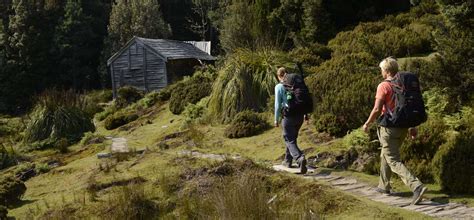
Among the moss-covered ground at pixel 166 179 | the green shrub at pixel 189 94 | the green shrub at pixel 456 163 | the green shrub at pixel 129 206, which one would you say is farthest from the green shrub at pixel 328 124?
the green shrub at pixel 189 94

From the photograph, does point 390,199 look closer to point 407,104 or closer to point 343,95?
point 407,104

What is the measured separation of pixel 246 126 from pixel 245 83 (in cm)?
235

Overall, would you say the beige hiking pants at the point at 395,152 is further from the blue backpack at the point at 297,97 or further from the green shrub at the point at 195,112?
the green shrub at the point at 195,112

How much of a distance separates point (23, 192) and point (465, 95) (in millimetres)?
Answer: 8975

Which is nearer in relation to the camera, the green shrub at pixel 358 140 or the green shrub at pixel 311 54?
the green shrub at pixel 358 140

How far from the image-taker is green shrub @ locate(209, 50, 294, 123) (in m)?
14.8

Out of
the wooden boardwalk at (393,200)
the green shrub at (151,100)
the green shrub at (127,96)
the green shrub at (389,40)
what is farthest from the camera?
the green shrub at (127,96)

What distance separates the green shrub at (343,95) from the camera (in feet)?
35.5

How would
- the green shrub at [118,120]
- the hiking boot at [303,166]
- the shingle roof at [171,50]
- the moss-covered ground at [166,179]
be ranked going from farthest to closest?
the shingle roof at [171,50]
the green shrub at [118,120]
the hiking boot at [303,166]
the moss-covered ground at [166,179]

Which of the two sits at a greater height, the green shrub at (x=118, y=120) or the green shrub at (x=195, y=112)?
the green shrub at (x=195, y=112)

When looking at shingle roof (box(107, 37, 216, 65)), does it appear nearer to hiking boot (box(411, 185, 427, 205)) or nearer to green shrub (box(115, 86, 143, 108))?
green shrub (box(115, 86, 143, 108))

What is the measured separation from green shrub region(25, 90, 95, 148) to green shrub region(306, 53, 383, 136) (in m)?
9.07

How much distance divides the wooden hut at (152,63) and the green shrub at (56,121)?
53.8 ft

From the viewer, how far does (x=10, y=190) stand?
32.5 feet
